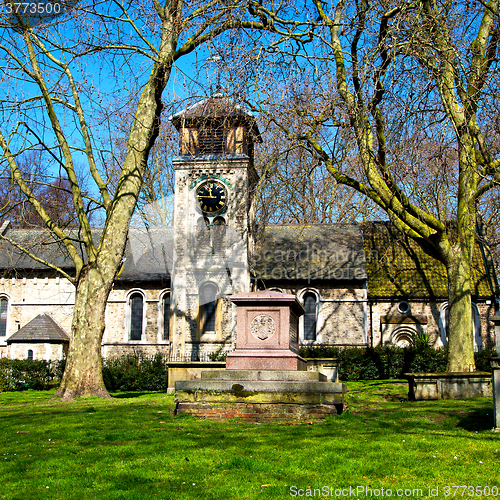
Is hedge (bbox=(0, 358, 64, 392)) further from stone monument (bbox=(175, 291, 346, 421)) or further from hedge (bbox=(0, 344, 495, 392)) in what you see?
stone monument (bbox=(175, 291, 346, 421))

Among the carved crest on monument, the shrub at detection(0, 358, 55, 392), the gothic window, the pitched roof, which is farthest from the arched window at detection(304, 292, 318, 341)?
the carved crest on monument

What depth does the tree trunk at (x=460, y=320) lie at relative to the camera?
45.2 ft

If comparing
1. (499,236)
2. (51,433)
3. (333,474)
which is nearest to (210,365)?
(51,433)

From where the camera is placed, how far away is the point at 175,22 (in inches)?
488

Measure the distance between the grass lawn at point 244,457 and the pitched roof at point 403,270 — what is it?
658 inches

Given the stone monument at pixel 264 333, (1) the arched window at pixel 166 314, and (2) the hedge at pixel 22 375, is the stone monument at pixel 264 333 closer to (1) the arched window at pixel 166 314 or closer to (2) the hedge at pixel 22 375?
(2) the hedge at pixel 22 375

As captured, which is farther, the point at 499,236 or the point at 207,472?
the point at 499,236

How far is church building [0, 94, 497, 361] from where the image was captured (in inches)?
998

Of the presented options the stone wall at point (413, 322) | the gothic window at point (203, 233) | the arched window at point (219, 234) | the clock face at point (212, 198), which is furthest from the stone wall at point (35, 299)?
the stone wall at point (413, 322)

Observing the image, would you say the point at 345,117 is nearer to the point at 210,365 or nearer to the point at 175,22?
the point at 175,22

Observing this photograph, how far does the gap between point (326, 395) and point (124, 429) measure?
3353mm

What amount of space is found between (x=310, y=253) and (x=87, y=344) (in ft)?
54.0

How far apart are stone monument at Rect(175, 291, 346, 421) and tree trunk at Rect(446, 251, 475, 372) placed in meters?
5.39

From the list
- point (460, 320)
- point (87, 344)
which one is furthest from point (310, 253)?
point (87, 344)
